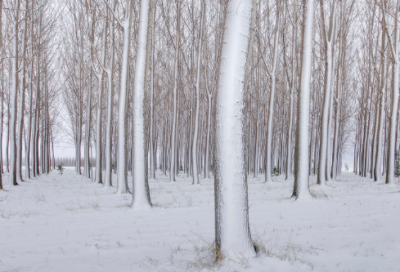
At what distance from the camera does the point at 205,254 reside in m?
3.39

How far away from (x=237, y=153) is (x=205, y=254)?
1213 millimetres

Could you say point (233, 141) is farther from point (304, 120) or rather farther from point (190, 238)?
point (304, 120)

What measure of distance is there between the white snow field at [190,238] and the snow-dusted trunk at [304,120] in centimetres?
A: 54

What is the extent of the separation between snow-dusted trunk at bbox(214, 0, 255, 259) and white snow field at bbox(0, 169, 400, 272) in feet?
0.81

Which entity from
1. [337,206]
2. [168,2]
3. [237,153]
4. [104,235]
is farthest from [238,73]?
[168,2]

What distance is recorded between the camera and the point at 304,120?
24.4 ft

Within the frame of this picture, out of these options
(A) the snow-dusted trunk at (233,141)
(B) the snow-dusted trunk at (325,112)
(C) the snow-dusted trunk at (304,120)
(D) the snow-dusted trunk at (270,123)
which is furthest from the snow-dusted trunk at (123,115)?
(B) the snow-dusted trunk at (325,112)

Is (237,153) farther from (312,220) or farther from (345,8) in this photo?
(345,8)

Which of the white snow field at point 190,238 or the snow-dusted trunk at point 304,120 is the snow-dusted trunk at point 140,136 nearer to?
the white snow field at point 190,238

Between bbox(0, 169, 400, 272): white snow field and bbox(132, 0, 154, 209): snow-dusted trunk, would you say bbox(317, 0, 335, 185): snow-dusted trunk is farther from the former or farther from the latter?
bbox(132, 0, 154, 209): snow-dusted trunk

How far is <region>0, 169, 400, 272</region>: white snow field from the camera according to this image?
10.4 ft

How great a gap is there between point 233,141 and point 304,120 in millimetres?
4846

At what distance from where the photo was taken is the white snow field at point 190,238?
10.4 feet

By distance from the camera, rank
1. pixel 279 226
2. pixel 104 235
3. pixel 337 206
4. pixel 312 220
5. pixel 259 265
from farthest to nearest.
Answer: pixel 337 206 → pixel 312 220 → pixel 279 226 → pixel 104 235 → pixel 259 265
